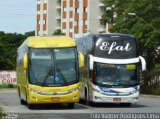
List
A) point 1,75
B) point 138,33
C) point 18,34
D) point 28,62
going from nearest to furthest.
Answer: 1. point 28,62
2. point 138,33
3. point 1,75
4. point 18,34

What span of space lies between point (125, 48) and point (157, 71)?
2723cm

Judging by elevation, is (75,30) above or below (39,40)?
below

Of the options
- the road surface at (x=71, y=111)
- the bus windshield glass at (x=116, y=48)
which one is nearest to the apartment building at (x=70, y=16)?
the bus windshield glass at (x=116, y=48)

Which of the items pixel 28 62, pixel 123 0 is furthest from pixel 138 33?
pixel 28 62

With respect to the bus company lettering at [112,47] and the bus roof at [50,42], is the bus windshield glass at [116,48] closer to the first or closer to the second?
the bus company lettering at [112,47]

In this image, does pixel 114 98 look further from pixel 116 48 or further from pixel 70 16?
pixel 70 16

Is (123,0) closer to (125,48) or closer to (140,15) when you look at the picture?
(140,15)

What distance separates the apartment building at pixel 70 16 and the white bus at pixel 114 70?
5948cm

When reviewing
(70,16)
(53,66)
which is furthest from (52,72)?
(70,16)

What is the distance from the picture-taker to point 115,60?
3014cm

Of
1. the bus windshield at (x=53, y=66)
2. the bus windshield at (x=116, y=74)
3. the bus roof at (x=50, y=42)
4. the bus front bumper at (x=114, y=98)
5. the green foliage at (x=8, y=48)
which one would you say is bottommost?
the green foliage at (x=8, y=48)

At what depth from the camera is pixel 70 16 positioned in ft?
342

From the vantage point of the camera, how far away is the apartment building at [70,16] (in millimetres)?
98562

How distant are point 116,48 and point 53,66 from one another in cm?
408
